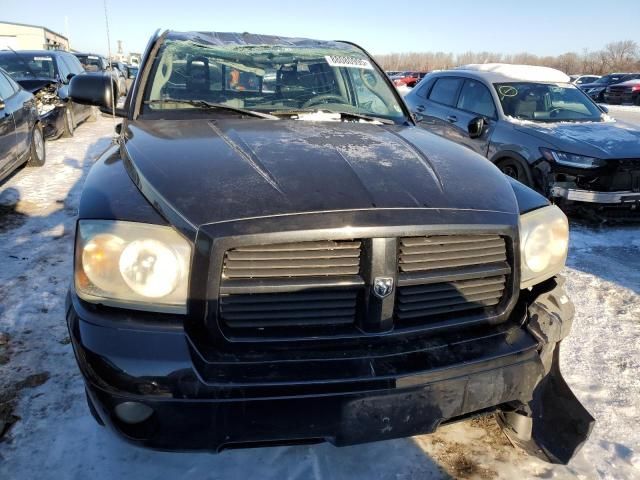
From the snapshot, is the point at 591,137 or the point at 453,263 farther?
the point at 591,137

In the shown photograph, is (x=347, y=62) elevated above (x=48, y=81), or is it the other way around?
(x=347, y=62)

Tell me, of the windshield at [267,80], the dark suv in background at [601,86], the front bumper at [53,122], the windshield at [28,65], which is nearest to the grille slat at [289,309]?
the windshield at [267,80]

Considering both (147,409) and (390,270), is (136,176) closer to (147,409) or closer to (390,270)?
(147,409)

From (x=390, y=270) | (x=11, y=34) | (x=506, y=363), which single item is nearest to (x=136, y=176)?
(x=390, y=270)

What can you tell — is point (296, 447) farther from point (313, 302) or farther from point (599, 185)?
point (599, 185)

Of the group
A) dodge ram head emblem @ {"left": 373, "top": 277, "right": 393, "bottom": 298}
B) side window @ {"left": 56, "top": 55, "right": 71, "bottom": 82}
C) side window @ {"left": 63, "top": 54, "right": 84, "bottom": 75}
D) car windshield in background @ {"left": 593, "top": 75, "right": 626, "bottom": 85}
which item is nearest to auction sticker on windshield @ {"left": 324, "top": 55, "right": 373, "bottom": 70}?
dodge ram head emblem @ {"left": 373, "top": 277, "right": 393, "bottom": 298}

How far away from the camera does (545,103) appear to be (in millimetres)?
6695

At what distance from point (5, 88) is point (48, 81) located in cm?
315

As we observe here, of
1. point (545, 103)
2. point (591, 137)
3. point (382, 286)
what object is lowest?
point (382, 286)

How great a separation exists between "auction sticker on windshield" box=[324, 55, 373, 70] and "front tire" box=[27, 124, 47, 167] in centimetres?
566

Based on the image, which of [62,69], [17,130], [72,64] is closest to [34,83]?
[62,69]

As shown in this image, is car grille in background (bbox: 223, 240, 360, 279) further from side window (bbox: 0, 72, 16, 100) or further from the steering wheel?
side window (bbox: 0, 72, 16, 100)

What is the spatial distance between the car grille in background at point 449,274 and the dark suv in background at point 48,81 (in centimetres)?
887

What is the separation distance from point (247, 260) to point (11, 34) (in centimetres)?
5753
